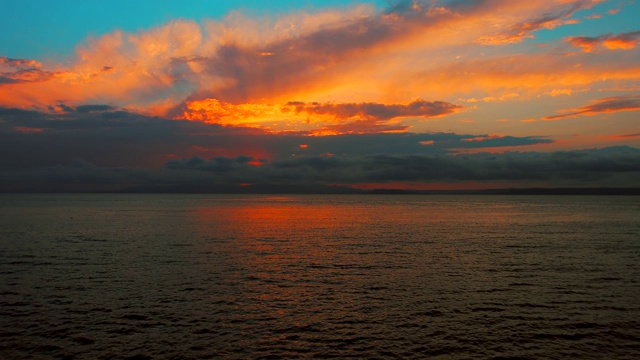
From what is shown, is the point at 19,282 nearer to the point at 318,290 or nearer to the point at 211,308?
the point at 211,308

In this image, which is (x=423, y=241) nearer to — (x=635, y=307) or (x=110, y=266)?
(x=635, y=307)

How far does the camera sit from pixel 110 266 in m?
49.7

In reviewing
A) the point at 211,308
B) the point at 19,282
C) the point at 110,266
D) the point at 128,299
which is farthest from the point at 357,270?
the point at 19,282

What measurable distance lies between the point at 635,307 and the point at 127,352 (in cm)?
3588

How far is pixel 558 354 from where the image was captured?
2455 centimetres

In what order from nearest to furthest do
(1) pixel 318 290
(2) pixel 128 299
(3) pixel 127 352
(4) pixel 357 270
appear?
(3) pixel 127 352, (2) pixel 128 299, (1) pixel 318 290, (4) pixel 357 270

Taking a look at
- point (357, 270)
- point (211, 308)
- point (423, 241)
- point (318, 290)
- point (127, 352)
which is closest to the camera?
point (127, 352)

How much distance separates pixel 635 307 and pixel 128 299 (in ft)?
130

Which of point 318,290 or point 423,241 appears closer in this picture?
point 318,290

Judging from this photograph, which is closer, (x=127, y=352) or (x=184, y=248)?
(x=127, y=352)

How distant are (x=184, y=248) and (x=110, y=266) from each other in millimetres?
15948

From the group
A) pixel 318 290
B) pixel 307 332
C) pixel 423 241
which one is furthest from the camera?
pixel 423 241

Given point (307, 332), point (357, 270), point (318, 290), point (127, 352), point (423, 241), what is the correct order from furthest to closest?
point (423, 241) < point (357, 270) < point (318, 290) < point (307, 332) < point (127, 352)

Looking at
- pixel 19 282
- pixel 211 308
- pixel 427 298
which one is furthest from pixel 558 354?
pixel 19 282
